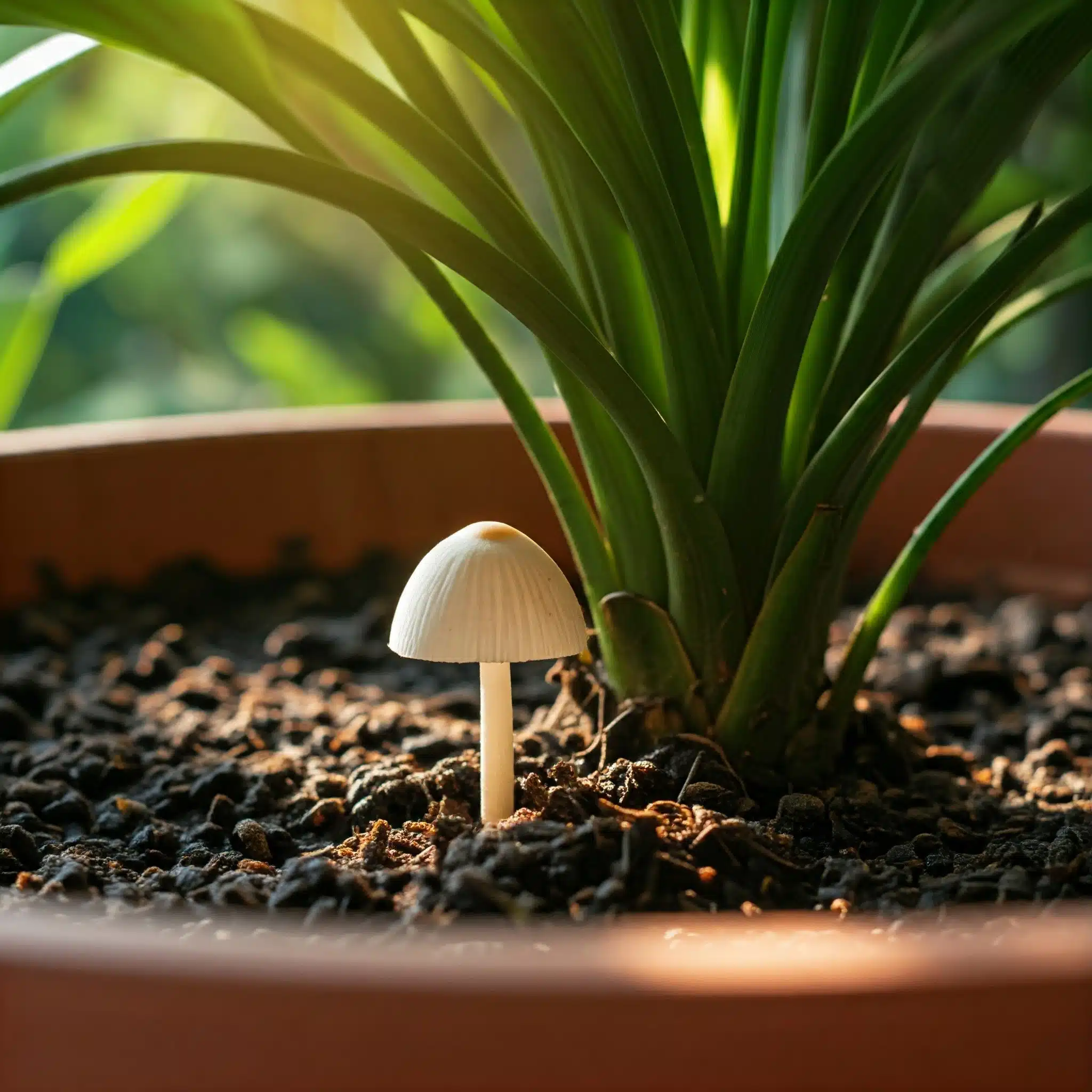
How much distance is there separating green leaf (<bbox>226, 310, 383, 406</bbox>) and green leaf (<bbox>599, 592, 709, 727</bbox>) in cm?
137

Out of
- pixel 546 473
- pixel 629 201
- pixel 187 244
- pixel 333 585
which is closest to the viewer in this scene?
pixel 629 201

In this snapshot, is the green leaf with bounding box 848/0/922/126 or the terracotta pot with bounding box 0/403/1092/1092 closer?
the terracotta pot with bounding box 0/403/1092/1092

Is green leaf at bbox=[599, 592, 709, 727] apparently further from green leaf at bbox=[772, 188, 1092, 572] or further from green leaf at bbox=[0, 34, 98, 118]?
green leaf at bbox=[0, 34, 98, 118]

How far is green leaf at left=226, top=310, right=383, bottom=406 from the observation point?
74.2 inches

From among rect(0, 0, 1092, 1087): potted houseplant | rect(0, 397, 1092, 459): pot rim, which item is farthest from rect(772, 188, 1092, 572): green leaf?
rect(0, 397, 1092, 459): pot rim

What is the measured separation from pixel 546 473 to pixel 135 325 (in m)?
2.00

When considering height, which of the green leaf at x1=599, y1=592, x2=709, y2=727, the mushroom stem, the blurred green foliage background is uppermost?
the blurred green foliage background

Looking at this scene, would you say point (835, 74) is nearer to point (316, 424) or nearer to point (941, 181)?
point (941, 181)

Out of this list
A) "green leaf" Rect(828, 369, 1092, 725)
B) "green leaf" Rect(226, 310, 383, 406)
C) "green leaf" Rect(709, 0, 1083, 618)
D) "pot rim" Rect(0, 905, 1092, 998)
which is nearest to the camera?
"pot rim" Rect(0, 905, 1092, 998)

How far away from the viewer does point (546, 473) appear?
2.04 ft

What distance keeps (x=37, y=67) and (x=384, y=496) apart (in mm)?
571

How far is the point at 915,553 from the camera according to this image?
643mm

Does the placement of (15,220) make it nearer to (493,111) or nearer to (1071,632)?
(493,111)

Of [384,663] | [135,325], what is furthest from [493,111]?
[384,663]
